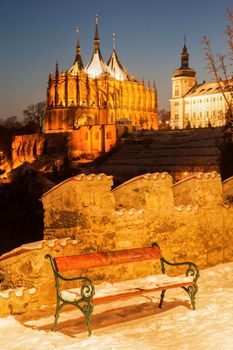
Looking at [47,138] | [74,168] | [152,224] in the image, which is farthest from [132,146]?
[152,224]

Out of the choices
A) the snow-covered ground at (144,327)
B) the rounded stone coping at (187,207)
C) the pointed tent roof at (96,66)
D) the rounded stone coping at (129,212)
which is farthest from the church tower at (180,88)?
the snow-covered ground at (144,327)

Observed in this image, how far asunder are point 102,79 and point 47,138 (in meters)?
17.6

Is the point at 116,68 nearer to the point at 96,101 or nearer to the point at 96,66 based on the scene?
the point at 96,66

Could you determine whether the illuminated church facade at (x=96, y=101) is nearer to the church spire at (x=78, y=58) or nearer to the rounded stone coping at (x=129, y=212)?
the church spire at (x=78, y=58)

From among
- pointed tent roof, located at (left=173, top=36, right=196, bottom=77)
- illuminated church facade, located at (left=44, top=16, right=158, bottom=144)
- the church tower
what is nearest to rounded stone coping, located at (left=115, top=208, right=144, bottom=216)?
illuminated church facade, located at (left=44, top=16, right=158, bottom=144)

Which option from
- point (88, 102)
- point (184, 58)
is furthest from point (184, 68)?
point (88, 102)

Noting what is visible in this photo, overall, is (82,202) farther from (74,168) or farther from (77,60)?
(77,60)

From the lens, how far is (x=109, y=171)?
2458 inches

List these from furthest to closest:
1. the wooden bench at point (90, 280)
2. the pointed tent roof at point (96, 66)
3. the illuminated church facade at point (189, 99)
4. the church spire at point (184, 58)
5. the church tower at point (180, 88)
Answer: the church spire at point (184, 58)
the church tower at point (180, 88)
the illuminated church facade at point (189, 99)
the pointed tent roof at point (96, 66)
the wooden bench at point (90, 280)

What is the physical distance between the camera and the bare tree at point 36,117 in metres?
92.1

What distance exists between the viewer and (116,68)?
98.6 meters

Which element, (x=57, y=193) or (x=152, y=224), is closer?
(x=57, y=193)

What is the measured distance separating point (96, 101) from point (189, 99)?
3973cm

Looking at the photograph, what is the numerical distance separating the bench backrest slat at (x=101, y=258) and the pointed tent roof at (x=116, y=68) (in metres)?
89.1
